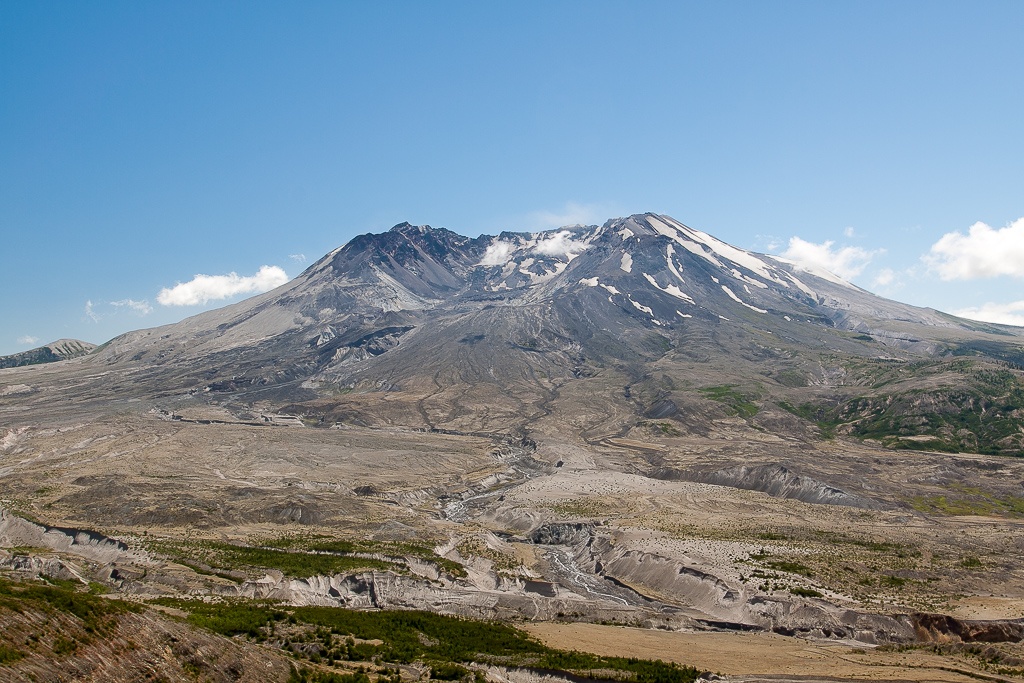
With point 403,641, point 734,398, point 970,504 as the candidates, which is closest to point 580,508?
point 970,504

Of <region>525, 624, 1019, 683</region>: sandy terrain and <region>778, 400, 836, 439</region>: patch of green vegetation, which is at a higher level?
<region>778, 400, 836, 439</region>: patch of green vegetation

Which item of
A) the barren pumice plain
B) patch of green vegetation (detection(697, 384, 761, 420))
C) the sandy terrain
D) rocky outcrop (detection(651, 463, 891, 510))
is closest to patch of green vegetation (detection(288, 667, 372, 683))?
the barren pumice plain

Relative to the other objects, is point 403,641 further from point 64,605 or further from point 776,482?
point 776,482

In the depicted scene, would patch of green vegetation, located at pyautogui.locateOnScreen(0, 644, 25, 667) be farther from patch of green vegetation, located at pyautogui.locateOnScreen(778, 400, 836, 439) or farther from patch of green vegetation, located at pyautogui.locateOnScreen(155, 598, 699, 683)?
patch of green vegetation, located at pyautogui.locateOnScreen(778, 400, 836, 439)

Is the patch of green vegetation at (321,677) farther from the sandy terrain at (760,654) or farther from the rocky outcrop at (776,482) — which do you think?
the rocky outcrop at (776,482)

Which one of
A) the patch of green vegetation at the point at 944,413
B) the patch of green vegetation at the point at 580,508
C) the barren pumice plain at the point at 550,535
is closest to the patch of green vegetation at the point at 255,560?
the barren pumice plain at the point at 550,535

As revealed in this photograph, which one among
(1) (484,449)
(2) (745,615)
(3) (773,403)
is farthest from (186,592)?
(3) (773,403)
